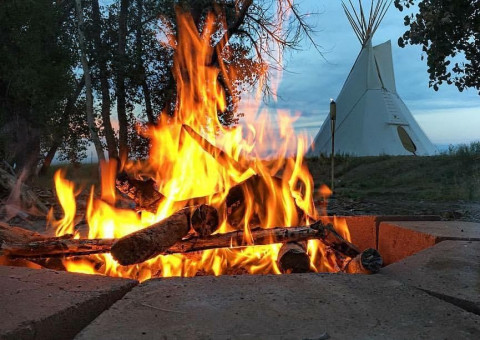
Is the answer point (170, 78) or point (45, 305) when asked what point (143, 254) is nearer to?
point (45, 305)

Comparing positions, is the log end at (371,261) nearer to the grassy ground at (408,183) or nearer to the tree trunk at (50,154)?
the grassy ground at (408,183)

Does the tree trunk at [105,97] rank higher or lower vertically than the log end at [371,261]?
higher

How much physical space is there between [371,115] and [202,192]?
51.4ft

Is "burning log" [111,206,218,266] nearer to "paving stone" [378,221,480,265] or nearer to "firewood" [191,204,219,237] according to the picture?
"firewood" [191,204,219,237]

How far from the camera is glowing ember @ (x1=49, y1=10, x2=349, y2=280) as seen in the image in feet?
9.09

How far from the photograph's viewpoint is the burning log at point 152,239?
228 centimetres

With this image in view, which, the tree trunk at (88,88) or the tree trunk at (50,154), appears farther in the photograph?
the tree trunk at (50,154)

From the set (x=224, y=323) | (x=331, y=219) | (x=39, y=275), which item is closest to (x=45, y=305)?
(x=39, y=275)

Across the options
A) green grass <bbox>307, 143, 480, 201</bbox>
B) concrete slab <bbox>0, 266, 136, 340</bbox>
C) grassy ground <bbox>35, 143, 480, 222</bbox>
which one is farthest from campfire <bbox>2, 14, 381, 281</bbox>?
green grass <bbox>307, 143, 480, 201</bbox>

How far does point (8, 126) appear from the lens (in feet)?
36.0

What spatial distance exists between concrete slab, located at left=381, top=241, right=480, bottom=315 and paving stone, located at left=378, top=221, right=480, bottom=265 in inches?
6.1

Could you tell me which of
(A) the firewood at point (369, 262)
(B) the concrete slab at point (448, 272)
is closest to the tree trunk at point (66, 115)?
(A) the firewood at point (369, 262)

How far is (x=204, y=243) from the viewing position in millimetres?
2670

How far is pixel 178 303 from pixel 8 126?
10985mm
